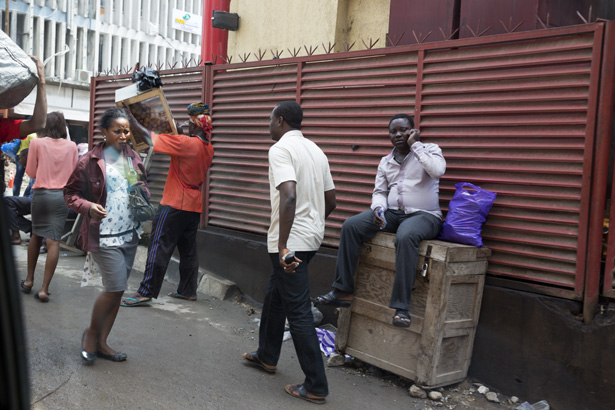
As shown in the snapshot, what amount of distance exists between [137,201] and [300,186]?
4.15 feet

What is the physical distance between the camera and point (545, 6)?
5512 mm

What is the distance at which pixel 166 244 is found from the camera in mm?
6250

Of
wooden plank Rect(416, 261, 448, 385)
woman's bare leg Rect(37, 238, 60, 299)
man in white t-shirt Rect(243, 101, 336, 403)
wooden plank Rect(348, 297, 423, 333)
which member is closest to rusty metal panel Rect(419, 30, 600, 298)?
wooden plank Rect(416, 261, 448, 385)

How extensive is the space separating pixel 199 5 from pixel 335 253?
26311mm

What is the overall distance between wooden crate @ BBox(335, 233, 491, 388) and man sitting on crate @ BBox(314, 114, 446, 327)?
4.7 inches

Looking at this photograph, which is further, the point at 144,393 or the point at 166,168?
the point at 166,168

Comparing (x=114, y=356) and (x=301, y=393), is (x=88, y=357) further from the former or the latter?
(x=301, y=393)

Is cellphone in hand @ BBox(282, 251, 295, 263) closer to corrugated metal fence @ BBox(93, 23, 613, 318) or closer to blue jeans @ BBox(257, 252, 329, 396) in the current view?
blue jeans @ BBox(257, 252, 329, 396)

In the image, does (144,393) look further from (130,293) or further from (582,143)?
(582,143)

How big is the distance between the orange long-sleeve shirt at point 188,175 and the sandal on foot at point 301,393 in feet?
8.57

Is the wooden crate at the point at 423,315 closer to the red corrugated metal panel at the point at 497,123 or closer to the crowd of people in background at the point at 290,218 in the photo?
the crowd of people in background at the point at 290,218

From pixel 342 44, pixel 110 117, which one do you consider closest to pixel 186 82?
pixel 342 44

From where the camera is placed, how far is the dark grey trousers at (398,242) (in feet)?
14.0

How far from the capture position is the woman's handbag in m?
4.40
